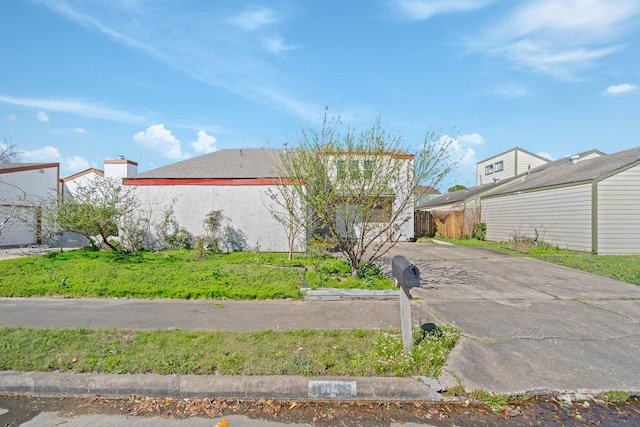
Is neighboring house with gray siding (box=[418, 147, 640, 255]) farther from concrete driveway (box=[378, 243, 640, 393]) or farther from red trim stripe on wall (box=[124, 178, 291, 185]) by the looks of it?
red trim stripe on wall (box=[124, 178, 291, 185])

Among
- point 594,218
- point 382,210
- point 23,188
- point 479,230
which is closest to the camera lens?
point 382,210

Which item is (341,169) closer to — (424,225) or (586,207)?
(586,207)

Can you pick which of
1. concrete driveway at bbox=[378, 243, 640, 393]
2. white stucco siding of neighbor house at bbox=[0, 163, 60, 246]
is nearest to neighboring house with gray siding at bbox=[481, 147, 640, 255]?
concrete driveway at bbox=[378, 243, 640, 393]

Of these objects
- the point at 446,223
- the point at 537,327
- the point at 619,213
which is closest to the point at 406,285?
the point at 537,327

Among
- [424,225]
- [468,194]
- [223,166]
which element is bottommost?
[424,225]

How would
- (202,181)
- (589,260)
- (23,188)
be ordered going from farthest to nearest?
(23,188) < (202,181) < (589,260)

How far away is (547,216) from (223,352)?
16299mm

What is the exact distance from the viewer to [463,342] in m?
4.30

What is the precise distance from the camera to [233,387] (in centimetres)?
326

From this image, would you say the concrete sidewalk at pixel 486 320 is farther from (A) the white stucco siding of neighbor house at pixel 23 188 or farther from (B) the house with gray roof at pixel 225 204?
(A) the white stucco siding of neighbor house at pixel 23 188

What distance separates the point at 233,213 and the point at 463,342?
10.4m

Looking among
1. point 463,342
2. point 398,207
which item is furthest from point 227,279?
point 463,342

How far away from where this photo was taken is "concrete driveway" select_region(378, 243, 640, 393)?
3.53 metres

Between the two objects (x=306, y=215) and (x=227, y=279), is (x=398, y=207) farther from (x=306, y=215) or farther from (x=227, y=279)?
(x=227, y=279)
